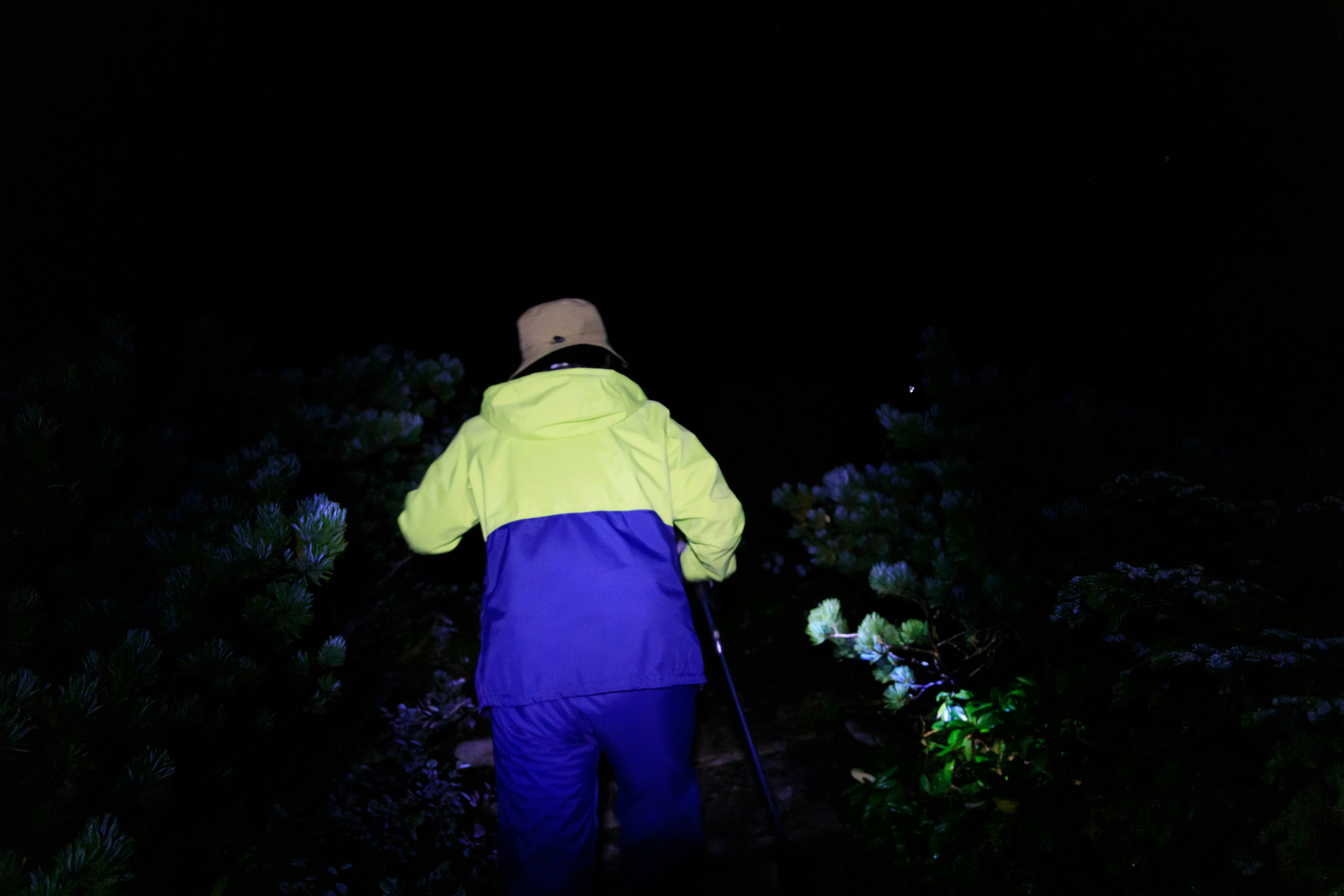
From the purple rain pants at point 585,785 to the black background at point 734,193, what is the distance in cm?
265

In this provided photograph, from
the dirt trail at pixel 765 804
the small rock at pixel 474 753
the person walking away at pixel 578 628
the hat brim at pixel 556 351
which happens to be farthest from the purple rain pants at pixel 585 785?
the small rock at pixel 474 753

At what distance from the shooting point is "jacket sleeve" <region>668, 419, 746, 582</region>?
2.50 m

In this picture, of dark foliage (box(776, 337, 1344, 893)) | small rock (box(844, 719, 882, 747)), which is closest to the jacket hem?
dark foliage (box(776, 337, 1344, 893))

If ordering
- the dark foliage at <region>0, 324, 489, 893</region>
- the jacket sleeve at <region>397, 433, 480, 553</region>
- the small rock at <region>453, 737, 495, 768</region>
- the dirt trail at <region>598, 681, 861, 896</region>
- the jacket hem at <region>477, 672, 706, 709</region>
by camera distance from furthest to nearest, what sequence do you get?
the small rock at <region>453, 737, 495, 768</region>
the dirt trail at <region>598, 681, 861, 896</region>
the jacket sleeve at <region>397, 433, 480, 553</region>
the jacket hem at <region>477, 672, 706, 709</region>
the dark foliage at <region>0, 324, 489, 893</region>

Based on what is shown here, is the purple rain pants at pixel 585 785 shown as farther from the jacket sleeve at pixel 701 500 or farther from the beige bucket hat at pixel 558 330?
the beige bucket hat at pixel 558 330

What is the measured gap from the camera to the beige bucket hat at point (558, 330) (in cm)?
255

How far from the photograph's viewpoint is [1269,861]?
1717mm

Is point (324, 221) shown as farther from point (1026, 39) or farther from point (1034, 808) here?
point (1034, 808)

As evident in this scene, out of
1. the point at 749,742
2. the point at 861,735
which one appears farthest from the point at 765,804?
the point at 861,735

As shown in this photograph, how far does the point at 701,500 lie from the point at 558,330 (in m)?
0.83

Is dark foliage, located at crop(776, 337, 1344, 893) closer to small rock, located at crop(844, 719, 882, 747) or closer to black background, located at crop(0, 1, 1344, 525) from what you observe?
small rock, located at crop(844, 719, 882, 747)

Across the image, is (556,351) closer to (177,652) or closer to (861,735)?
(177,652)

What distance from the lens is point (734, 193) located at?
33.6 ft

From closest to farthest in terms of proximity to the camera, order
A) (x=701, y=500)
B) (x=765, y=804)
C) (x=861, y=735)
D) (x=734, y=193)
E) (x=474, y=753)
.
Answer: (x=701, y=500), (x=765, y=804), (x=474, y=753), (x=861, y=735), (x=734, y=193)
